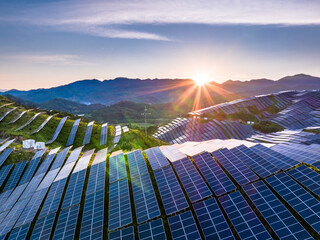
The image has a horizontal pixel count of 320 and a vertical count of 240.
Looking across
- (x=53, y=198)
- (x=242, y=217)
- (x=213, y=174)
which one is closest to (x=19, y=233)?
(x=53, y=198)

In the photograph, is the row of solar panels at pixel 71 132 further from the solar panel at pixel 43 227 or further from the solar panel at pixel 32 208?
the solar panel at pixel 43 227

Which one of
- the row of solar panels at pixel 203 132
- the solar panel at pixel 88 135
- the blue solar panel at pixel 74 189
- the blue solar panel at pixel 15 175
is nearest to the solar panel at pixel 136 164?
the blue solar panel at pixel 74 189

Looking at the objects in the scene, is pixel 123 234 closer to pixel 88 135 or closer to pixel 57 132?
pixel 88 135

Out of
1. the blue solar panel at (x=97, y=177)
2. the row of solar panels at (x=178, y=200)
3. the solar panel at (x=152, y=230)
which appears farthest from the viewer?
the blue solar panel at (x=97, y=177)

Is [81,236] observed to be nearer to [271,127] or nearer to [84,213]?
[84,213]

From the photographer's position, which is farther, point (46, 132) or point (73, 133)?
point (73, 133)

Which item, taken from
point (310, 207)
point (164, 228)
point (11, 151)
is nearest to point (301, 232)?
point (310, 207)
